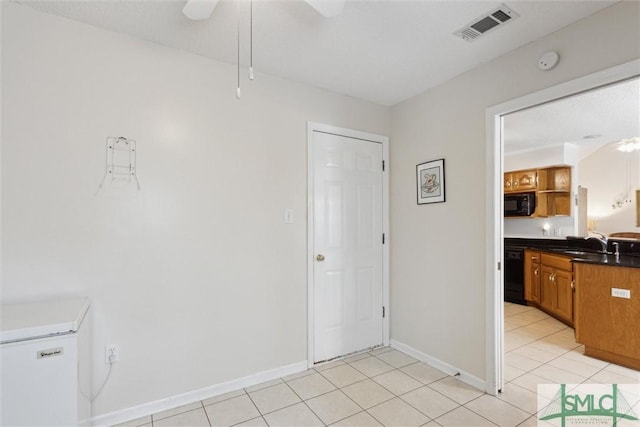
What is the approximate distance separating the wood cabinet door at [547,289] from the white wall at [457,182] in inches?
90.5

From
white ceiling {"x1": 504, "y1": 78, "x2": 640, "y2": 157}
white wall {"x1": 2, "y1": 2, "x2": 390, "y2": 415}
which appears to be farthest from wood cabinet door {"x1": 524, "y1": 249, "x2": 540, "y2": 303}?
white wall {"x1": 2, "y1": 2, "x2": 390, "y2": 415}

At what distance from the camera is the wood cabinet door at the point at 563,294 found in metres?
3.61

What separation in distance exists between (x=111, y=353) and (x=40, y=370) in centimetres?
65

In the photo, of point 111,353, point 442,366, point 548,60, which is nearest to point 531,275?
point 442,366

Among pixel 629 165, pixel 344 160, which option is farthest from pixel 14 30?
pixel 629 165

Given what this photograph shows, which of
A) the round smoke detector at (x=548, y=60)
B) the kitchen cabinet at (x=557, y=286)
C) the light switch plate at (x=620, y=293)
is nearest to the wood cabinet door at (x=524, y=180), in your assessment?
the kitchen cabinet at (x=557, y=286)

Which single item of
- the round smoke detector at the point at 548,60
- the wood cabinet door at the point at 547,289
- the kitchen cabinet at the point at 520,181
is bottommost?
the wood cabinet door at the point at 547,289

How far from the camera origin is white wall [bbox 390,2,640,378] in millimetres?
1820

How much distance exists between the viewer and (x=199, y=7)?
1.49 m

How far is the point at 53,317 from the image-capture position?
1438 mm

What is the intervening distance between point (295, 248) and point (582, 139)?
14.8 feet

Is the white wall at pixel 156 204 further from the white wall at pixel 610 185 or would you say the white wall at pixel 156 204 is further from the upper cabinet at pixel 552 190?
the white wall at pixel 610 185

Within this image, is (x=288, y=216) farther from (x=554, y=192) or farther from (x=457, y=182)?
(x=554, y=192)

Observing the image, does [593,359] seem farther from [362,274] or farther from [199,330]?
[199,330]
